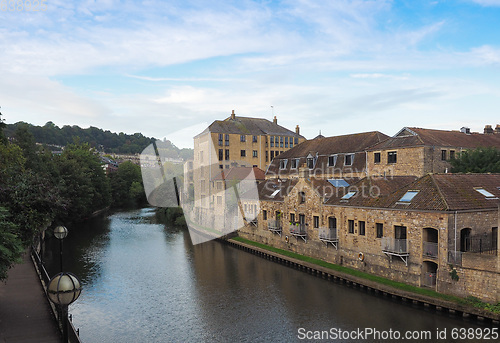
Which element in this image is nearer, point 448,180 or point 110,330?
point 110,330

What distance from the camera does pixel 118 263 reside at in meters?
33.6

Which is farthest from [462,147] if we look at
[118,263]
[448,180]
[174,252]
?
[118,263]

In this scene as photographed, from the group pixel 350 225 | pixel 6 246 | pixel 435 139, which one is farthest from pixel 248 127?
pixel 6 246

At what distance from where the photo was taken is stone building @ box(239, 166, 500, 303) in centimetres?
2092

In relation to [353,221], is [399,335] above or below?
below

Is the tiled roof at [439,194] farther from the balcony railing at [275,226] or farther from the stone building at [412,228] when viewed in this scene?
the balcony railing at [275,226]

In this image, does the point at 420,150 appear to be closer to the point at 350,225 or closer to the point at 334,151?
the point at 350,225

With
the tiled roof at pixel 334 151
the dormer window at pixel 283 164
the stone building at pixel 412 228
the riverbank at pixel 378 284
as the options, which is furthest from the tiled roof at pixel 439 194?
the dormer window at pixel 283 164

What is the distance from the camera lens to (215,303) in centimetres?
2336

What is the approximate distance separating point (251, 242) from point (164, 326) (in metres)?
20.2

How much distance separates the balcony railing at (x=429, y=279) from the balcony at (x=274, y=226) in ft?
50.6

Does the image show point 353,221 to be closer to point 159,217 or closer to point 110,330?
point 110,330

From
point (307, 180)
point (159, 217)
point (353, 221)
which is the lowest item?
point (159, 217)

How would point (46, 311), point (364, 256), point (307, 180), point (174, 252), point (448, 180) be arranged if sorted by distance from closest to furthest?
point (46, 311) < point (448, 180) < point (364, 256) < point (307, 180) < point (174, 252)
